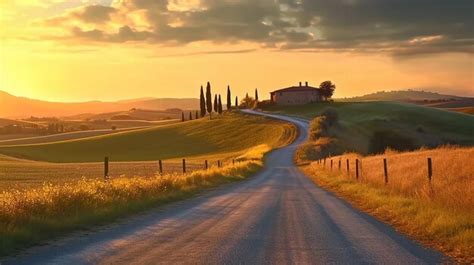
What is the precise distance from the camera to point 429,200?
17172mm

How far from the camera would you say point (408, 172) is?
79.4 feet

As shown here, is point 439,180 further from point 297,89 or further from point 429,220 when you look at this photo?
point 297,89

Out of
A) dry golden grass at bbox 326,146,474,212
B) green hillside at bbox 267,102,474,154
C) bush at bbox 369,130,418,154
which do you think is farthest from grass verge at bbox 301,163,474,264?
bush at bbox 369,130,418,154

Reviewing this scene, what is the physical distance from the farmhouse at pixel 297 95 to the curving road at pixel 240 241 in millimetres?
149773

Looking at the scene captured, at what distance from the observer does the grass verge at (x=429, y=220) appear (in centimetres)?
1134

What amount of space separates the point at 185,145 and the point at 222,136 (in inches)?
291

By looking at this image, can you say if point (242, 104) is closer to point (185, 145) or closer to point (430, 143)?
point (185, 145)

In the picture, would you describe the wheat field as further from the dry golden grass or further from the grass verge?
the grass verge

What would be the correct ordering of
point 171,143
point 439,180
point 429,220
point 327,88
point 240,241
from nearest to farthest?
1. point 240,241
2. point 429,220
3. point 439,180
4. point 171,143
5. point 327,88

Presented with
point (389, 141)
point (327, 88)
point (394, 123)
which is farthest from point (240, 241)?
point (327, 88)

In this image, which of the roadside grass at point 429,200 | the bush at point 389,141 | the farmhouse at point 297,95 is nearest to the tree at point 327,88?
the farmhouse at point 297,95

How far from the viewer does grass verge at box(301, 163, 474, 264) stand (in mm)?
11344

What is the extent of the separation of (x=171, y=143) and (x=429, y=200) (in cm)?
9864

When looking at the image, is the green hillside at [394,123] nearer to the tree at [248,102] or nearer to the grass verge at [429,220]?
the tree at [248,102]
